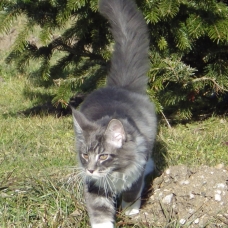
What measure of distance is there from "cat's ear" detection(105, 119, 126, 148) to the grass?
0.54 meters

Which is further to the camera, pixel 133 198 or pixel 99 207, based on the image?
pixel 133 198

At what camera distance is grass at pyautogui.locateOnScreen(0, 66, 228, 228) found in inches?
140

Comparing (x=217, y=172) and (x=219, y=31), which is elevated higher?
(x=219, y=31)

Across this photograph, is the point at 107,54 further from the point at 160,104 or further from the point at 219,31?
the point at 219,31

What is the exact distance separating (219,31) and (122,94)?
112 centimetres

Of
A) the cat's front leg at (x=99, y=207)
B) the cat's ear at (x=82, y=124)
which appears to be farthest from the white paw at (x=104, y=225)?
the cat's ear at (x=82, y=124)

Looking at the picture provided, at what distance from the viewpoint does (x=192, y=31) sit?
15.7 ft

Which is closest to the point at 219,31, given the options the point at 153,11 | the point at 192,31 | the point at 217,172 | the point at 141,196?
the point at 192,31

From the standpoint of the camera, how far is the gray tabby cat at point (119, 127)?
11.4 ft

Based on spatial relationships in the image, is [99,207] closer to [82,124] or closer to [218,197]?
[82,124]

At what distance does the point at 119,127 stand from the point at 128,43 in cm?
128

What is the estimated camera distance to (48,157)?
4.69 meters

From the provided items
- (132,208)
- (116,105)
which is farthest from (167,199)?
(116,105)

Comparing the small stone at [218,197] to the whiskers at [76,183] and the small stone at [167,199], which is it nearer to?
the small stone at [167,199]
